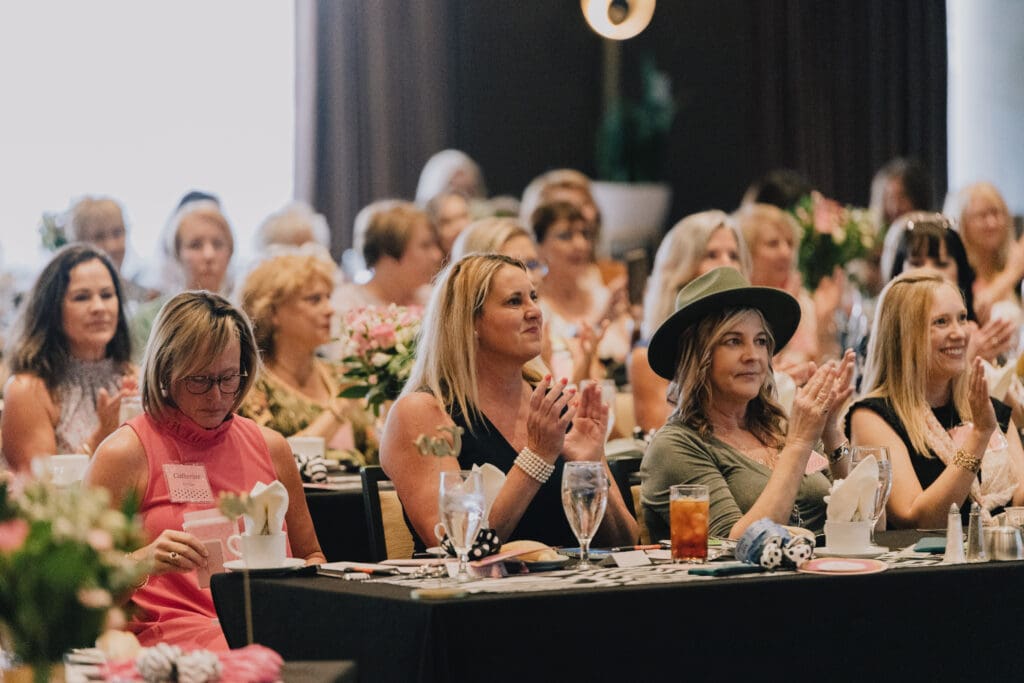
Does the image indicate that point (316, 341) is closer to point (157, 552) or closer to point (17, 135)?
point (157, 552)

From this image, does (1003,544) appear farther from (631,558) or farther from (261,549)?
(261,549)

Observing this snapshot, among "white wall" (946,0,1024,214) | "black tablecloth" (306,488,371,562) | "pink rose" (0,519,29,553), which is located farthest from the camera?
"white wall" (946,0,1024,214)

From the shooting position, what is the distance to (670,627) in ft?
8.77

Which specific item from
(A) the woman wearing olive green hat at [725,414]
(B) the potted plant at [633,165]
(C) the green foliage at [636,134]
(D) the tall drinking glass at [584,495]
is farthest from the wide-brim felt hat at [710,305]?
(C) the green foliage at [636,134]

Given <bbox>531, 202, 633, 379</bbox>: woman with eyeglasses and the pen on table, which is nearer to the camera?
the pen on table

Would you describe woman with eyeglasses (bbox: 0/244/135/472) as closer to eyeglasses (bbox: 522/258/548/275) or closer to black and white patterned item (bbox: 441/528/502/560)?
eyeglasses (bbox: 522/258/548/275)

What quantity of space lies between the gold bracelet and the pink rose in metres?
2.60

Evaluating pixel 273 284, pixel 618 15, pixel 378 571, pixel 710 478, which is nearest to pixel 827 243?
pixel 618 15

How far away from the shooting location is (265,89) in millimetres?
9555

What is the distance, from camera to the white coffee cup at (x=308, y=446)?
4984 mm

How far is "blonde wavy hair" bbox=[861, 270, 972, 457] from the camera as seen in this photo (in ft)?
13.6

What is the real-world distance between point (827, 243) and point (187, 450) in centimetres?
484

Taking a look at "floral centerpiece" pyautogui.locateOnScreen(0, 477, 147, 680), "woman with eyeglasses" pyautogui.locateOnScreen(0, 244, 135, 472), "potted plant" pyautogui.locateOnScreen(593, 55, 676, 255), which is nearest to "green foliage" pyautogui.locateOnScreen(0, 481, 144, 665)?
"floral centerpiece" pyautogui.locateOnScreen(0, 477, 147, 680)

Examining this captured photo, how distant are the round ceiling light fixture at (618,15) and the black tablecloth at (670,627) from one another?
294 cm
